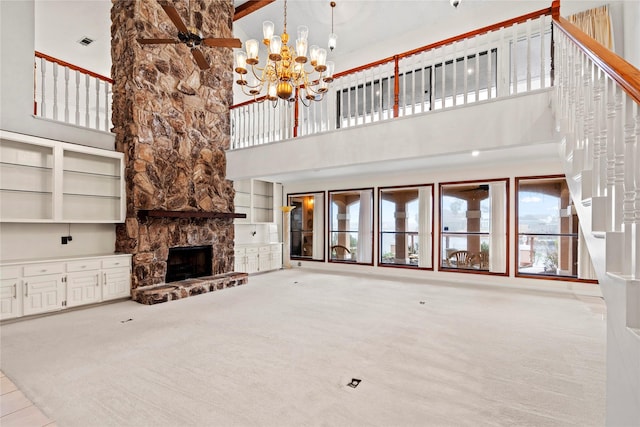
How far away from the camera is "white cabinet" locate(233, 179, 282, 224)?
8031 mm

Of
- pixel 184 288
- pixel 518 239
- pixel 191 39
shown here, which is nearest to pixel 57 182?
pixel 184 288

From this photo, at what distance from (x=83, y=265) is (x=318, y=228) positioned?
551cm

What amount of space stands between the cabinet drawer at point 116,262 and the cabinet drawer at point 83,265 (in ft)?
0.35

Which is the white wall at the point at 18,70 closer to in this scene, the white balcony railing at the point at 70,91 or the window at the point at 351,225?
the white balcony railing at the point at 70,91

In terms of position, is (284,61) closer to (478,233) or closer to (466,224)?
(478,233)

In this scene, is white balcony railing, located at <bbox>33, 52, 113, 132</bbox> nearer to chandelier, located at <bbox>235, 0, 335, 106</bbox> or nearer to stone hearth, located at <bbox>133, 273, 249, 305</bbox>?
chandelier, located at <bbox>235, 0, 335, 106</bbox>

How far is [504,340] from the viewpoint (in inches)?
131

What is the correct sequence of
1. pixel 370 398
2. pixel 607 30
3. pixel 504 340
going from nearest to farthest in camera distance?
pixel 370 398 < pixel 504 340 < pixel 607 30

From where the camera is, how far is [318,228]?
29.1ft

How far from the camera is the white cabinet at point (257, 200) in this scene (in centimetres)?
803

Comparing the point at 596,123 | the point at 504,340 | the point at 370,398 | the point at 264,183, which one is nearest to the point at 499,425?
the point at 370,398

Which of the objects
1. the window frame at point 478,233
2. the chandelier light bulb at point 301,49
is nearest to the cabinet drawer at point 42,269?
the chandelier light bulb at point 301,49

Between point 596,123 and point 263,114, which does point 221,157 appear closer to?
point 263,114

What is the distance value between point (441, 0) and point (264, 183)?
615cm
